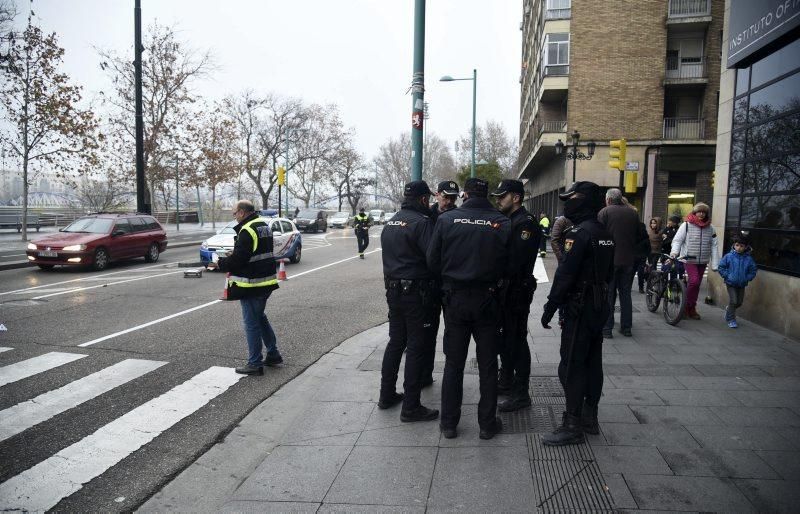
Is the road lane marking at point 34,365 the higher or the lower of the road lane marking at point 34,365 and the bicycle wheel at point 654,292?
the lower

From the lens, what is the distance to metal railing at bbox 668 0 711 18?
26719 millimetres

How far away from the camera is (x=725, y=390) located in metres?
5.07

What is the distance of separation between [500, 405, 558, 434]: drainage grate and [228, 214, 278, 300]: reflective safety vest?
283 centimetres

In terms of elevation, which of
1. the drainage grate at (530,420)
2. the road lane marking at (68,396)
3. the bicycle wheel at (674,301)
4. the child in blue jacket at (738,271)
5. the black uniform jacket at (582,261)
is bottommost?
the road lane marking at (68,396)

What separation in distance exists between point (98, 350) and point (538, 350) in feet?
18.0

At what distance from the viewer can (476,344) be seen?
4.11 meters

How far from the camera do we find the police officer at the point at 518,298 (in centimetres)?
472

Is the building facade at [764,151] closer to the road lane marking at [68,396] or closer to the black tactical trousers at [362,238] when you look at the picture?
the road lane marking at [68,396]

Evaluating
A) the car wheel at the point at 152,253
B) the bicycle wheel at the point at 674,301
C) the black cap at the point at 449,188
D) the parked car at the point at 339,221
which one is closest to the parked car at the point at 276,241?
the car wheel at the point at 152,253

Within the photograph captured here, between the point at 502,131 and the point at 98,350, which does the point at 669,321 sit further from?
the point at 502,131

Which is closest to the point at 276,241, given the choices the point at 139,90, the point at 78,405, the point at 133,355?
the point at 139,90

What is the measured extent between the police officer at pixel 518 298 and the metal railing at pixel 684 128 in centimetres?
2630

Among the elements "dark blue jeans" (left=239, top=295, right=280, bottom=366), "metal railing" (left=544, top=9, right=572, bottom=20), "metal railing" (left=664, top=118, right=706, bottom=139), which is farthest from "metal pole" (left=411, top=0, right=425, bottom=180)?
"metal railing" (left=664, top=118, right=706, bottom=139)

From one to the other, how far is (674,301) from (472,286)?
216 inches
